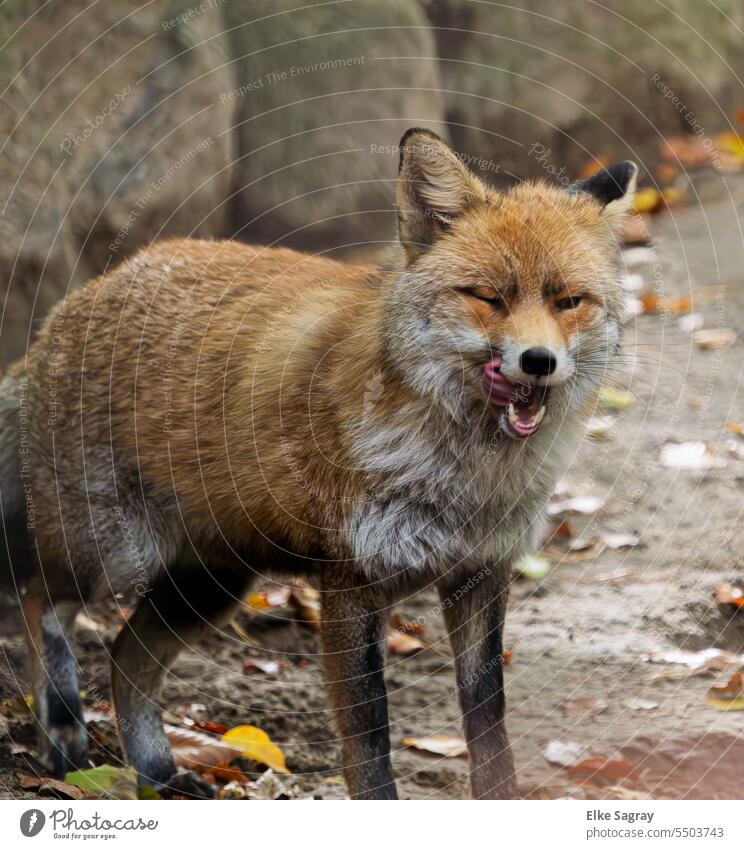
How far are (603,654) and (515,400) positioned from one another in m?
2.23

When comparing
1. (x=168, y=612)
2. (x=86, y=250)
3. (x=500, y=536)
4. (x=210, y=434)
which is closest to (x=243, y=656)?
(x=168, y=612)

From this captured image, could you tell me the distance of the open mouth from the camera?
4.14m

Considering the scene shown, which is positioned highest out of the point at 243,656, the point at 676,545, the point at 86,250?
the point at 86,250

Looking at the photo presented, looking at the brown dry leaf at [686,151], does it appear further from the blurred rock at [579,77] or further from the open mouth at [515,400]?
the open mouth at [515,400]

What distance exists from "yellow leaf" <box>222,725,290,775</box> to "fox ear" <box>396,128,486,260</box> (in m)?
2.69

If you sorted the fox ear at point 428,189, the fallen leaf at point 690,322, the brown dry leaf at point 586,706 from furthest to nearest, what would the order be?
the fallen leaf at point 690,322, the brown dry leaf at point 586,706, the fox ear at point 428,189

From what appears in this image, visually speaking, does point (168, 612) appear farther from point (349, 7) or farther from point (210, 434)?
point (349, 7)

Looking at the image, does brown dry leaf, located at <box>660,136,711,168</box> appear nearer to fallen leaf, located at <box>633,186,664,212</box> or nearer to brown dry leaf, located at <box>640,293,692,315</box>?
fallen leaf, located at <box>633,186,664,212</box>

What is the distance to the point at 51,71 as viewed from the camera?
238 inches

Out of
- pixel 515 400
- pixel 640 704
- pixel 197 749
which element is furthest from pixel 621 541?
pixel 197 749

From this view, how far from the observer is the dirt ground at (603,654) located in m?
4.89

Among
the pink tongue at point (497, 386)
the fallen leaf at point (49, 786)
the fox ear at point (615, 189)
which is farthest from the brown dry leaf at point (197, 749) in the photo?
the fox ear at point (615, 189)
